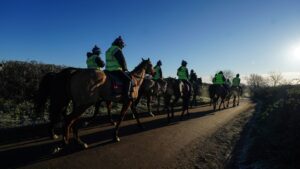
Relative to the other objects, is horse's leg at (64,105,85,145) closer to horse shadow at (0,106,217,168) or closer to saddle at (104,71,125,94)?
horse shadow at (0,106,217,168)

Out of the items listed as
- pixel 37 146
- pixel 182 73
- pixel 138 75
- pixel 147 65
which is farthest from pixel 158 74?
pixel 37 146

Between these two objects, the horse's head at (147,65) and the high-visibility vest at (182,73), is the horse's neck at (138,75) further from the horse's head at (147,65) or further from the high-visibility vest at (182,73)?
the high-visibility vest at (182,73)

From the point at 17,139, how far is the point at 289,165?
7.32 m

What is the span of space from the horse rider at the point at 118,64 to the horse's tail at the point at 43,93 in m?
1.82

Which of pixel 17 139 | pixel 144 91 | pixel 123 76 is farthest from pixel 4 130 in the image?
pixel 144 91

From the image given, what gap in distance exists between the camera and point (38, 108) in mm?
8297

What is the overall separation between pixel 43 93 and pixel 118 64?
255 cm

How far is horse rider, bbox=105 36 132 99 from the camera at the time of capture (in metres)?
8.59

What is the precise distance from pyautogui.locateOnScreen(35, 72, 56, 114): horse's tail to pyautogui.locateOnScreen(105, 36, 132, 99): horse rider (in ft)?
5.98

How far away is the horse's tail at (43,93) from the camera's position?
832cm

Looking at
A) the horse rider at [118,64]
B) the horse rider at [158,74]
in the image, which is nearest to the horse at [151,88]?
the horse rider at [158,74]

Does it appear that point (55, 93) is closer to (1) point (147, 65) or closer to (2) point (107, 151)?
(2) point (107, 151)

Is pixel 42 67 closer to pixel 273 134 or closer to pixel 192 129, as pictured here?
pixel 192 129

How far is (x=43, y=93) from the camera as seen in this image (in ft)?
27.6
